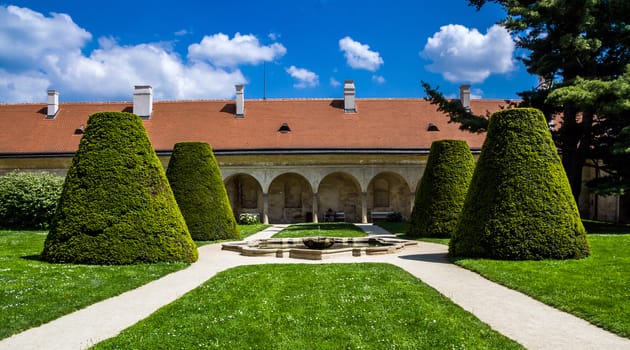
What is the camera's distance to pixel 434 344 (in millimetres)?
5430

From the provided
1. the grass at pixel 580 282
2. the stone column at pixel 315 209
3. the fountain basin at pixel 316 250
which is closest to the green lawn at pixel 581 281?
the grass at pixel 580 282

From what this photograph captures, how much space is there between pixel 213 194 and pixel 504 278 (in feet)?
36.7

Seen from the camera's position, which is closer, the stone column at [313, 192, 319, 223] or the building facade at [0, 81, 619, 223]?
the stone column at [313, 192, 319, 223]

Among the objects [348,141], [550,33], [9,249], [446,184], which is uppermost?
[550,33]

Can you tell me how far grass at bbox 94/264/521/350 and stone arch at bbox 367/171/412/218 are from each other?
2346cm

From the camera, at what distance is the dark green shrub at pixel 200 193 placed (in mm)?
17578

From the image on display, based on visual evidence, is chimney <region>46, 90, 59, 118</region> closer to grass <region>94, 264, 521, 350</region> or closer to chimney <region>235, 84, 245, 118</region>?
chimney <region>235, 84, 245, 118</region>

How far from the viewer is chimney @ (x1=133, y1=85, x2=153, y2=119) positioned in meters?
33.8

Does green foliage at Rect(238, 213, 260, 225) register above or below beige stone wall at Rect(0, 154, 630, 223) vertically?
below

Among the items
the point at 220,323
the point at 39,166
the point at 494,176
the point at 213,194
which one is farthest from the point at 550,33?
the point at 39,166

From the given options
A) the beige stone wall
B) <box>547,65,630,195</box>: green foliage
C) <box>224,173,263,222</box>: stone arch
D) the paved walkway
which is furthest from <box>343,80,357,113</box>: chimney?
the paved walkway

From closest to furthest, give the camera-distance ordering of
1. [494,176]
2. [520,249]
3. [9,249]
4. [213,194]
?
[520,249]
[494,176]
[9,249]
[213,194]

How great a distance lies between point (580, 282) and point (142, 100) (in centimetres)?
3086

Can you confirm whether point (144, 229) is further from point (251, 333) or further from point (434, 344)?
point (434, 344)
